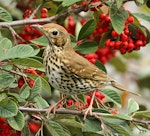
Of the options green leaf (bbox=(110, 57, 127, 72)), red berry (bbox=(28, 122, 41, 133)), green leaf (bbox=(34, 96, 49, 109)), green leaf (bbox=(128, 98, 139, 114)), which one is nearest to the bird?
green leaf (bbox=(34, 96, 49, 109))

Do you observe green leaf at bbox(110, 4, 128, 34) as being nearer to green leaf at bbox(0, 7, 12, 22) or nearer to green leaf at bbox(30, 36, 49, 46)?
green leaf at bbox(30, 36, 49, 46)

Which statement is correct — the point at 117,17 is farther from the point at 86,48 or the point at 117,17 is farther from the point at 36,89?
the point at 36,89

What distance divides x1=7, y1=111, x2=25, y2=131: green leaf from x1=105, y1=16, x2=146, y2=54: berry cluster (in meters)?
0.98

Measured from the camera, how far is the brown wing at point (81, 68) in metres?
2.97

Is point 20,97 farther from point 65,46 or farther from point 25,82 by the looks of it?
point 65,46

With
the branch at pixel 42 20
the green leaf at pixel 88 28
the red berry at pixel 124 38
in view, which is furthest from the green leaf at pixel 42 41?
the red berry at pixel 124 38

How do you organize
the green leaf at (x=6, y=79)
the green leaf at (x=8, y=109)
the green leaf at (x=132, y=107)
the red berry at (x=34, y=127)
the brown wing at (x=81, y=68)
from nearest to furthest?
1. the green leaf at (x=8, y=109)
2. the green leaf at (x=6, y=79)
3. the green leaf at (x=132, y=107)
4. the brown wing at (x=81, y=68)
5. the red berry at (x=34, y=127)

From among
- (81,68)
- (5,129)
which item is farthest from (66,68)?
(5,129)

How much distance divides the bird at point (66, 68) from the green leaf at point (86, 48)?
20 cm

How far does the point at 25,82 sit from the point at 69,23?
1142 mm

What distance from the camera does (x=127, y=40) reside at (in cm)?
344

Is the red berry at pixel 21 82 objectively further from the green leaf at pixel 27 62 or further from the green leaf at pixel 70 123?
the green leaf at pixel 70 123

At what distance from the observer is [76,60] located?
3.03 meters

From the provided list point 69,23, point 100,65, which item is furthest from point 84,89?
point 69,23
